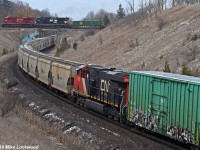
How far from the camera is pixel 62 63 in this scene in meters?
34.0

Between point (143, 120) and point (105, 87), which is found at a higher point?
point (105, 87)

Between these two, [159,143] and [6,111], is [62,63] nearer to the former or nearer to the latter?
[6,111]

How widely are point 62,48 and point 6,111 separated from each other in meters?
61.7

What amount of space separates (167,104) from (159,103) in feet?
2.35

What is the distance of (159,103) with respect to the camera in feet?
59.5

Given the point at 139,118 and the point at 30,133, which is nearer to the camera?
the point at 30,133

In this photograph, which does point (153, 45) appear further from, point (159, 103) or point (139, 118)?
point (159, 103)

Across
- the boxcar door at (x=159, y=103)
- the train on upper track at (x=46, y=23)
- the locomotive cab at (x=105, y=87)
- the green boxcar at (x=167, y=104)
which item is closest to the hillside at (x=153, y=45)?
the locomotive cab at (x=105, y=87)

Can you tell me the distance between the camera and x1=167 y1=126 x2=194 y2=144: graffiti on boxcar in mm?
16109

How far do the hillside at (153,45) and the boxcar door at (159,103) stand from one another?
15384 mm

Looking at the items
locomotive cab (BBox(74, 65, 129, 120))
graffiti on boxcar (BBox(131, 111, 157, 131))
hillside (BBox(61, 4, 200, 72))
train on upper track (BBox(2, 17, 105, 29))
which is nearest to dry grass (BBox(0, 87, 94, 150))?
graffiti on boxcar (BBox(131, 111, 157, 131))

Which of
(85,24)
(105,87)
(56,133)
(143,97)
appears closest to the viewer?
(56,133)

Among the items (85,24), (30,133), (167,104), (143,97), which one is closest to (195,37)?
(143,97)

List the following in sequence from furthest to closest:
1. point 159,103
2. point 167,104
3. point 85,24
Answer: point 85,24, point 159,103, point 167,104
